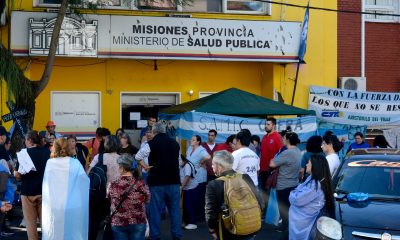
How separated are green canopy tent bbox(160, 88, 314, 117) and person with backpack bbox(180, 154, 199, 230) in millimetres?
1757

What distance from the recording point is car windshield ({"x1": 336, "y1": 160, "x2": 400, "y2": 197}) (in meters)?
8.43

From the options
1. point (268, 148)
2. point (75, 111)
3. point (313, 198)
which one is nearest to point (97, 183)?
point (313, 198)

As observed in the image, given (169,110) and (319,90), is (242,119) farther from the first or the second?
(319,90)

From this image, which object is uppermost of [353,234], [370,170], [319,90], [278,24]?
[278,24]

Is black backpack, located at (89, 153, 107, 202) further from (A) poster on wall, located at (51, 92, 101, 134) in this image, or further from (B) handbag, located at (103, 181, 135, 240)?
(A) poster on wall, located at (51, 92, 101, 134)

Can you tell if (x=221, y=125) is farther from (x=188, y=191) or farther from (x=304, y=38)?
(x=304, y=38)

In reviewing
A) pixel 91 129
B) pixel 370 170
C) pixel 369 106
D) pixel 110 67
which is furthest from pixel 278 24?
pixel 370 170

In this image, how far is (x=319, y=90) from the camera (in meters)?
17.4

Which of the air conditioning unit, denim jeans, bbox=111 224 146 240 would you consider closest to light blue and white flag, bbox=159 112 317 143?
the air conditioning unit

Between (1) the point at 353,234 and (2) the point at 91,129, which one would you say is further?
(2) the point at 91,129

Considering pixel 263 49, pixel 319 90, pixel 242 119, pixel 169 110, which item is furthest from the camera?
pixel 319 90

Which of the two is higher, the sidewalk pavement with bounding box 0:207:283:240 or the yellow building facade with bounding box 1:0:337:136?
the yellow building facade with bounding box 1:0:337:136

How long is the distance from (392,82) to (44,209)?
42.5ft

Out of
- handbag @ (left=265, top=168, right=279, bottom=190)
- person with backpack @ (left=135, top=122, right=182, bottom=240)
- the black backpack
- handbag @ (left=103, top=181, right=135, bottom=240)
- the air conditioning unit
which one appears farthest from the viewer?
the air conditioning unit
